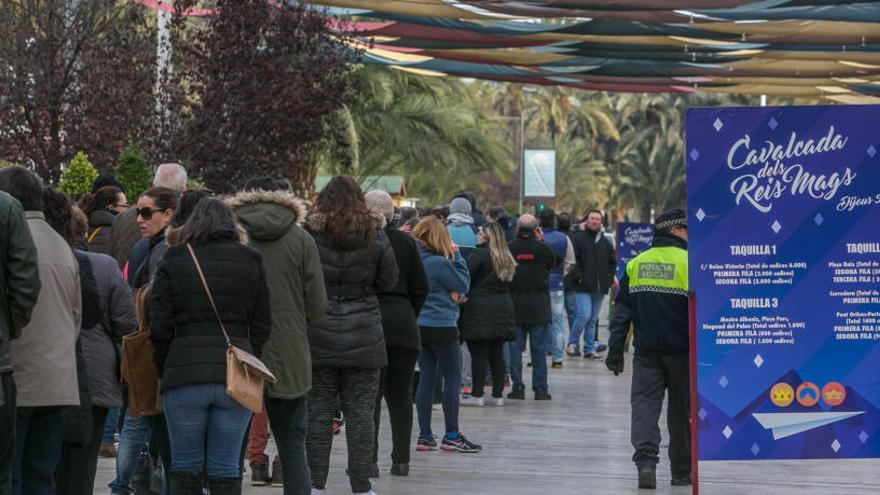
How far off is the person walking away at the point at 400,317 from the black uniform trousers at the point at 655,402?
1460mm

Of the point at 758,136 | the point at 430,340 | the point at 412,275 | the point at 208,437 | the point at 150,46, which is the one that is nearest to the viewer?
the point at 208,437

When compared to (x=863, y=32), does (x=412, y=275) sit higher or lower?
lower

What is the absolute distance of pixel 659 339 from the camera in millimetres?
10125

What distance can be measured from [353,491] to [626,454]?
351 cm

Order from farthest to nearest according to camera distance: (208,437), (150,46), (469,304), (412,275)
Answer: (150,46) → (469,304) → (412,275) → (208,437)

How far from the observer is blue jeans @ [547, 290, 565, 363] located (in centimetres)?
1950

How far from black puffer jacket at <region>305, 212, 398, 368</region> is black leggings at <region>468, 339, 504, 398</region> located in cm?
542

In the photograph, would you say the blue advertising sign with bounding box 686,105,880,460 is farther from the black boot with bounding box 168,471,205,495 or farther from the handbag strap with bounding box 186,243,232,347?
the black boot with bounding box 168,471,205,495

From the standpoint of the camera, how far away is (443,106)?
125ft

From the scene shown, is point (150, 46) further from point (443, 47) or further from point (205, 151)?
point (443, 47)

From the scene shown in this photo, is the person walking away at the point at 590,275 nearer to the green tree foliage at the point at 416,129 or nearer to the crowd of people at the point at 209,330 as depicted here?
the crowd of people at the point at 209,330

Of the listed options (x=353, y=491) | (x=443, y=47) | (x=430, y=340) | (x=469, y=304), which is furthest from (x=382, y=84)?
(x=353, y=491)

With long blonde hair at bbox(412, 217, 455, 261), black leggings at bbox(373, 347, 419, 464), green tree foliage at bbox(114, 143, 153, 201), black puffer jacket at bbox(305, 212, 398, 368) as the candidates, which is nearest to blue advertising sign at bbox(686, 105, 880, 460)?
black puffer jacket at bbox(305, 212, 398, 368)

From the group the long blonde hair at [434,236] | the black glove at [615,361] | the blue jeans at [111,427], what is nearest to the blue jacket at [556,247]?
the long blonde hair at [434,236]
